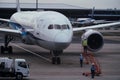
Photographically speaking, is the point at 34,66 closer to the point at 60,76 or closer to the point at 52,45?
the point at 52,45

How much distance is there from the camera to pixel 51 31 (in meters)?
35.7

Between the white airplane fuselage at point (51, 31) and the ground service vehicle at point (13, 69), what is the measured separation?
603 centimetres

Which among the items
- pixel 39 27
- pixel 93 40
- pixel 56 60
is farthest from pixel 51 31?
pixel 93 40

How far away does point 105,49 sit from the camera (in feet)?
165

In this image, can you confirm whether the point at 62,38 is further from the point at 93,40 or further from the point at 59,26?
the point at 93,40

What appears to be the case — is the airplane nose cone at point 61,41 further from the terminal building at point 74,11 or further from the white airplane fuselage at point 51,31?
the terminal building at point 74,11

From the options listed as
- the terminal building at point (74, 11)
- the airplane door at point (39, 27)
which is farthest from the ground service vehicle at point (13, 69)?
the terminal building at point (74, 11)

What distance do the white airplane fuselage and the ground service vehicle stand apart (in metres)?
6.03

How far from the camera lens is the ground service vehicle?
28.3 metres

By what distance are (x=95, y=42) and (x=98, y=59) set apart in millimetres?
1595

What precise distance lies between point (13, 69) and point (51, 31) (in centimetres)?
791

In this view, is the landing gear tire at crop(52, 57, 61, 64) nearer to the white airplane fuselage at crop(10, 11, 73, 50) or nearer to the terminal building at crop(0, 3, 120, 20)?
the white airplane fuselage at crop(10, 11, 73, 50)

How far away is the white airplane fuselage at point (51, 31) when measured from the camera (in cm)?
3469

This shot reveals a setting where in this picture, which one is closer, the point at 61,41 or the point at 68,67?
the point at 61,41
